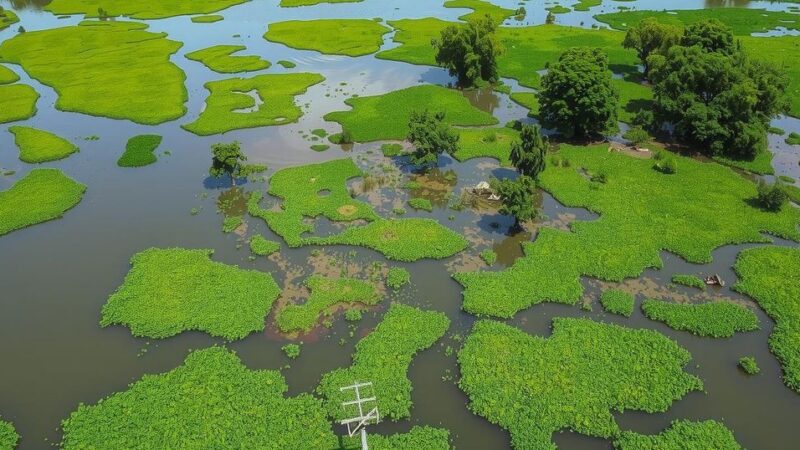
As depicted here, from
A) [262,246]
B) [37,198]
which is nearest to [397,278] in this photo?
[262,246]

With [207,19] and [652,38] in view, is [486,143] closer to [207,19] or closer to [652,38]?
[652,38]

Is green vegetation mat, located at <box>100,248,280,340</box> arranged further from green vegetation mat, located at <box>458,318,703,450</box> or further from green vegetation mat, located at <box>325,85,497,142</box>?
green vegetation mat, located at <box>325,85,497,142</box>

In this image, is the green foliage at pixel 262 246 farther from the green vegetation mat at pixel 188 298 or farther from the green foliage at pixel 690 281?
the green foliage at pixel 690 281

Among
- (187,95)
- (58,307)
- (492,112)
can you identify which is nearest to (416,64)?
(492,112)

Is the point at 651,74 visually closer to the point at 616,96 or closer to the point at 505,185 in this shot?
the point at 616,96

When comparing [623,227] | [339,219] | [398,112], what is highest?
[398,112]

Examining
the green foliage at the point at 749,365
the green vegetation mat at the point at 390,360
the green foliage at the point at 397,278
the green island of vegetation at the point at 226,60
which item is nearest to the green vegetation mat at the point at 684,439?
the green foliage at the point at 749,365

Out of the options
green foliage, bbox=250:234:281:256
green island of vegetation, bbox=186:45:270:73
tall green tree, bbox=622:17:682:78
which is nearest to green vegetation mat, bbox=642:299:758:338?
green foliage, bbox=250:234:281:256
